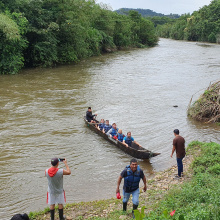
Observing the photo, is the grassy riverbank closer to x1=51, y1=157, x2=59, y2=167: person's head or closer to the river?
the river

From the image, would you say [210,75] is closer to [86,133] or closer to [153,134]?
[153,134]

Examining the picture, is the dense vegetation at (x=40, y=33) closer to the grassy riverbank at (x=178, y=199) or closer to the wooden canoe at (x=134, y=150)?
the wooden canoe at (x=134, y=150)

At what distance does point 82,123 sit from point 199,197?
423 inches

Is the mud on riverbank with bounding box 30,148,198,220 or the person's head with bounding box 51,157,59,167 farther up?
the person's head with bounding box 51,157,59,167

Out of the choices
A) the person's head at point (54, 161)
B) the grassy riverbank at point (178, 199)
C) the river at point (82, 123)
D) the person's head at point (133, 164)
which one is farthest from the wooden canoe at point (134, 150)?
the person's head at point (54, 161)

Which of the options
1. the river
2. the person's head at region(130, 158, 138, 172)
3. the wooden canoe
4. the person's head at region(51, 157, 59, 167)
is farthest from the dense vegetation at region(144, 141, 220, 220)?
the river

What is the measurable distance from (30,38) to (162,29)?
103 metres

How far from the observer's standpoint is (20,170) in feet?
35.3

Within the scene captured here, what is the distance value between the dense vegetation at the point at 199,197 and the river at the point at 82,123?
262 cm

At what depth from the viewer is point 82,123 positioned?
16359 millimetres

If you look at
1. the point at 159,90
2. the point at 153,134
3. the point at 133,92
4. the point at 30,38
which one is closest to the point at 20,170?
the point at 153,134

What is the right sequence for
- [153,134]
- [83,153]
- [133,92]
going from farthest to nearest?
[133,92] → [153,134] → [83,153]

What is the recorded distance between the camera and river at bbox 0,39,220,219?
9797mm

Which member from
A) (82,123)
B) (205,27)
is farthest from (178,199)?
(205,27)
